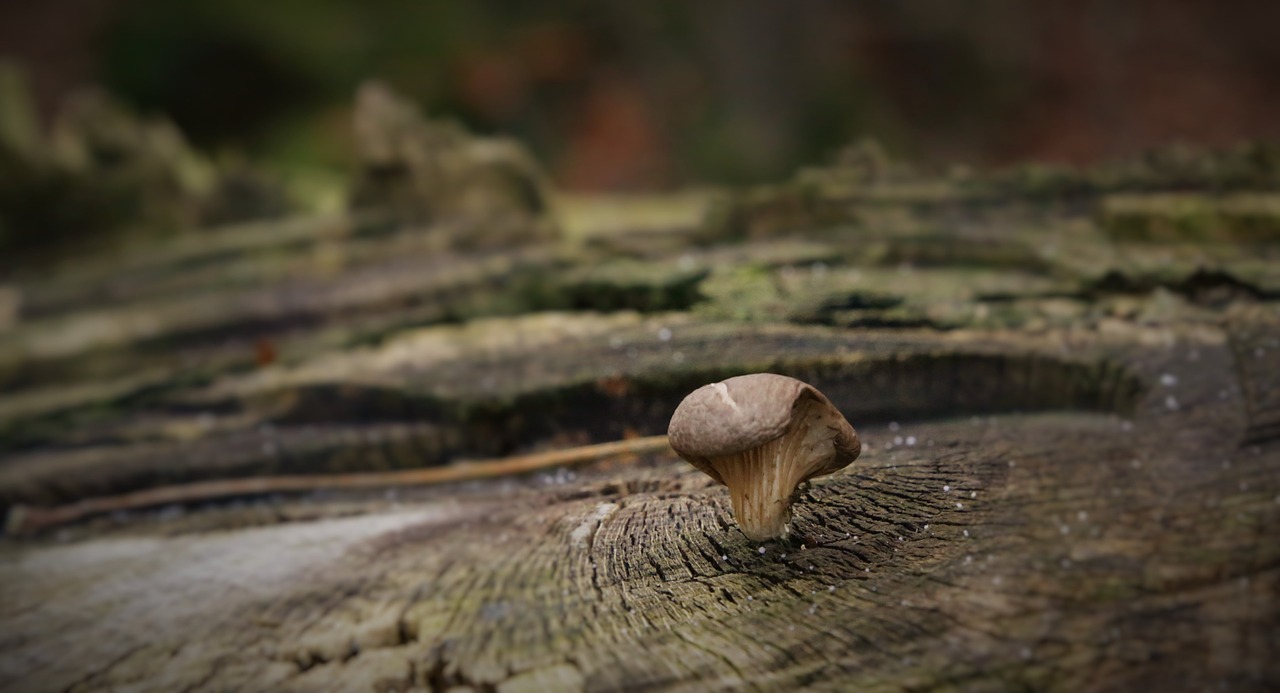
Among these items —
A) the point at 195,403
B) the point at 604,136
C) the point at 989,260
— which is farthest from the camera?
the point at 604,136

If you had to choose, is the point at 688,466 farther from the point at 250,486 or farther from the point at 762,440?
the point at 250,486

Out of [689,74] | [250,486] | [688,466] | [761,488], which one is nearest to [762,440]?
[761,488]

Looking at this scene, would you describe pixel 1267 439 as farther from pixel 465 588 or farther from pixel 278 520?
pixel 278 520

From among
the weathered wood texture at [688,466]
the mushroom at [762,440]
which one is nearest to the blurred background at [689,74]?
the weathered wood texture at [688,466]

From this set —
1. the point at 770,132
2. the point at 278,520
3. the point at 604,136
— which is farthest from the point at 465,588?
the point at 604,136

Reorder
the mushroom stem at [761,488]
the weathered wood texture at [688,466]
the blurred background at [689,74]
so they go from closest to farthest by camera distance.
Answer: the weathered wood texture at [688,466], the mushroom stem at [761,488], the blurred background at [689,74]

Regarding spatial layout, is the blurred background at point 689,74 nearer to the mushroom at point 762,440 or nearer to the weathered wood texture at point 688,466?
the weathered wood texture at point 688,466
